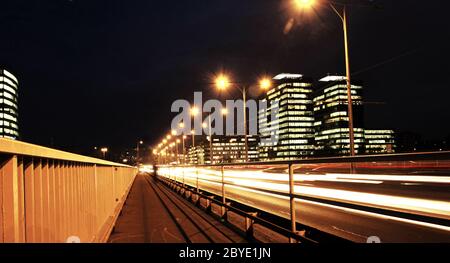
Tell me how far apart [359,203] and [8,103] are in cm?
18462

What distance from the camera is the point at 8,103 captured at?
170 meters

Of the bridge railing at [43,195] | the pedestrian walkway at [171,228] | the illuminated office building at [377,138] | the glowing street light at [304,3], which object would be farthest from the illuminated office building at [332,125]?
the bridge railing at [43,195]

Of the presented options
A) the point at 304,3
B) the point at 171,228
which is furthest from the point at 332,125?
the point at 171,228

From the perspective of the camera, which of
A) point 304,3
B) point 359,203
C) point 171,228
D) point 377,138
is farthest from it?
point 377,138

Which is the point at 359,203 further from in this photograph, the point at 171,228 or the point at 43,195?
the point at 171,228

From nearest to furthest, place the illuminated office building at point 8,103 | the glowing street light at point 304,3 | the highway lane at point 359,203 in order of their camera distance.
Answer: the highway lane at point 359,203, the glowing street light at point 304,3, the illuminated office building at point 8,103

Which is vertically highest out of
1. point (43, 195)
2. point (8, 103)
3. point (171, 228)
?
point (8, 103)

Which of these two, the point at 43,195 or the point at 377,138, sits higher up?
the point at 377,138

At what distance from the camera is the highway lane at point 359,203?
4.26 meters

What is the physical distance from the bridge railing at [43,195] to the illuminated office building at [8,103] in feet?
535

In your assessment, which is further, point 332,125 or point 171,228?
point 332,125

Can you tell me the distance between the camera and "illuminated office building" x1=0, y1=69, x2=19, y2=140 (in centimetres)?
16188

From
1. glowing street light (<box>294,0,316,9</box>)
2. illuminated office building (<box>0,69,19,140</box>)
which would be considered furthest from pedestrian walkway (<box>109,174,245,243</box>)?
illuminated office building (<box>0,69,19,140</box>)

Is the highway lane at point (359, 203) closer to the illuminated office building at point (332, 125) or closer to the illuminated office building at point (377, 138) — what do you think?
the illuminated office building at point (332, 125)
